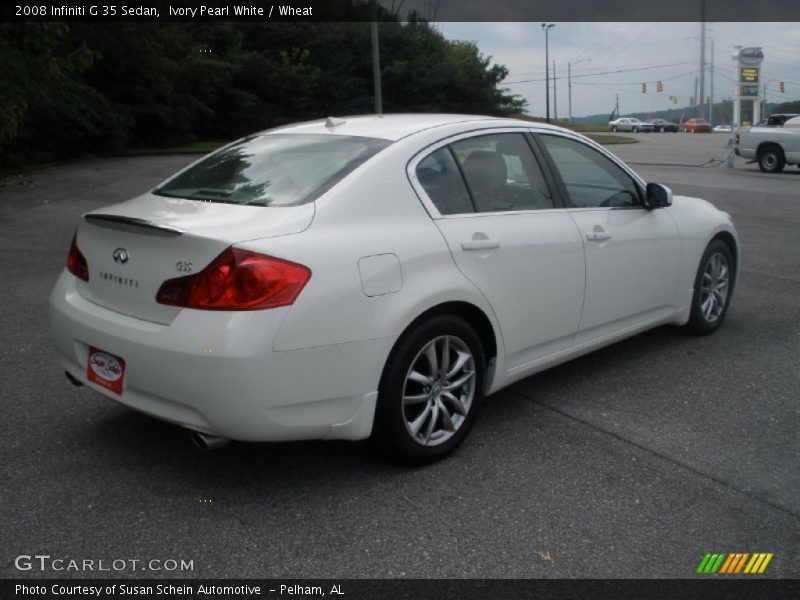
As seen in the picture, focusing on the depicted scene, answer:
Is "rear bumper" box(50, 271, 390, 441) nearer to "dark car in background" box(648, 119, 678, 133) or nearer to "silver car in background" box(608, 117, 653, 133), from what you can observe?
"silver car in background" box(608, 117, 653, 133)

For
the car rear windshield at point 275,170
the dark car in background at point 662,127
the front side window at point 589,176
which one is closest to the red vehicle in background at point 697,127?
the dark car in background at point 662,127

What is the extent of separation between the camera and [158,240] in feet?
11.2

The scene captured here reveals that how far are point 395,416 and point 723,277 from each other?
11.3 ft

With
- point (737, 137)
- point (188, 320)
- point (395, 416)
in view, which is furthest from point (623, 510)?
point (737, 137)

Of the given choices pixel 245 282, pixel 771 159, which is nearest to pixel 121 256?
pixel 245 282

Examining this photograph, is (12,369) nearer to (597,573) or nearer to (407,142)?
(407,142)

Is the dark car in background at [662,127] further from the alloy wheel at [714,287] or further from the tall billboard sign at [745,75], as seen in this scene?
the alloy wheel at [714,287]

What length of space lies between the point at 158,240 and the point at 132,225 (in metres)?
0.20

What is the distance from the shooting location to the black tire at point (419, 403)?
3520 millimetres

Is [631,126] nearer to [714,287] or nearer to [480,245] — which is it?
[714,287]

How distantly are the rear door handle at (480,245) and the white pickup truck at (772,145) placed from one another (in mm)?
18994

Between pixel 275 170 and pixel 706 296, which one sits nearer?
pixel 275 170

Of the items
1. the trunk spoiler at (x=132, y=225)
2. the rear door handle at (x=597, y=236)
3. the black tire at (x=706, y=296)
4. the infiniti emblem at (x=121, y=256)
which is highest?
the trunk spoiler at (x=132, y=225)

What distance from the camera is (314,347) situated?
3258 millimetres
